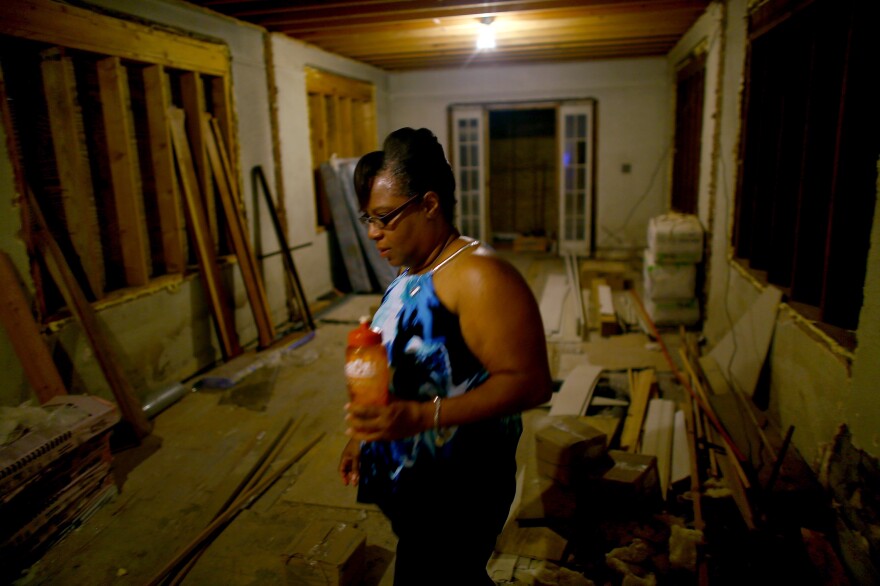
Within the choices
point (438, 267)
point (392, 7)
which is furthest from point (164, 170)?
point (438, 267)

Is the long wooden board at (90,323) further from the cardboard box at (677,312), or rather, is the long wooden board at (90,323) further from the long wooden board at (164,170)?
the cardboard box at (677,312)

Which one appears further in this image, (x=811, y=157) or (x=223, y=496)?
(x=811, y=157)

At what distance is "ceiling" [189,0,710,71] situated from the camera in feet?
15.6

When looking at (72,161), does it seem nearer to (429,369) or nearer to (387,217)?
(387,217)

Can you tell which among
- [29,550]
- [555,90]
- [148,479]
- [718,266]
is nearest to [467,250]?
[29,550]

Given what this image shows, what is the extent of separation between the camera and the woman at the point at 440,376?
121 cm

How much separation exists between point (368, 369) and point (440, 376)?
174 millimetres

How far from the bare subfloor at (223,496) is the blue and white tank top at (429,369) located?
1.10m

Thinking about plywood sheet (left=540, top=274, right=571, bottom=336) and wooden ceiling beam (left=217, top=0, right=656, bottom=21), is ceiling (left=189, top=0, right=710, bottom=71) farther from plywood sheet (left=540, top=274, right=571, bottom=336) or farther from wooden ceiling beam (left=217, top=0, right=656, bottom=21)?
plywood sheet (left=540, top=274, right=571, bottom=336)

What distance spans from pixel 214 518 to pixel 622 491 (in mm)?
1884

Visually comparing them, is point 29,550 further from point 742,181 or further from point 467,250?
point 742,181

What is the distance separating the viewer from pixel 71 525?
8.57 ft

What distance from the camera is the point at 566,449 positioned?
2.55 m

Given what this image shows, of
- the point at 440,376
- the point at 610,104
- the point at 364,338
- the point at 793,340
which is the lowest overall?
the point at 793,340
